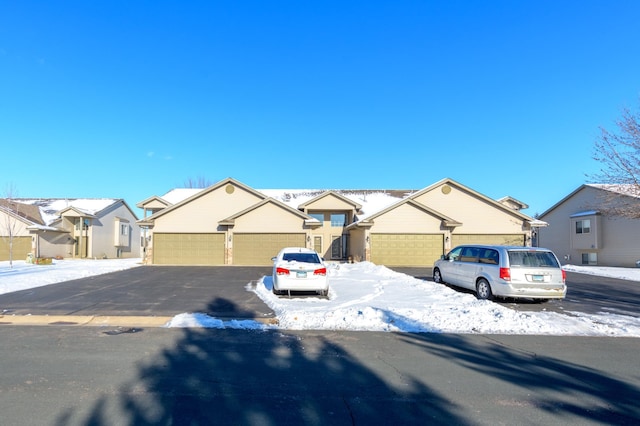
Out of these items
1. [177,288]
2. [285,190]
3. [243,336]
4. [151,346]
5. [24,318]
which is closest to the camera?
[151,346]

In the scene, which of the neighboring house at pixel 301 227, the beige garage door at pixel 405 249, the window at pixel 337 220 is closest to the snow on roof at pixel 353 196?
the window at pixel 337 220

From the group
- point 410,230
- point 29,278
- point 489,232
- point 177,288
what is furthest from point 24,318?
point 489,232

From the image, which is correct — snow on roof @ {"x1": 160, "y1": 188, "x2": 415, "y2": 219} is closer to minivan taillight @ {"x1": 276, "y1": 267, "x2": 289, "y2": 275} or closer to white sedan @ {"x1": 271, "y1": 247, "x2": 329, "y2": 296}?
white sedan @ {"x1": 271, "y1": 247, "x2": 329, "y2": 296}

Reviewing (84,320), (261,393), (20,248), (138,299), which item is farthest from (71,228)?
(261,393)

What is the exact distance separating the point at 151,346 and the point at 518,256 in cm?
975

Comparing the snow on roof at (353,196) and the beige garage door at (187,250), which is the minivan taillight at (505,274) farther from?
the snow on roof at (353,196)

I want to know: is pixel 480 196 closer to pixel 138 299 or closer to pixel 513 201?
pixel 513 201

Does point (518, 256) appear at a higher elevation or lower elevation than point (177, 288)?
higher

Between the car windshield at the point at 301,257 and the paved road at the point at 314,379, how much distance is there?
4.51 metres

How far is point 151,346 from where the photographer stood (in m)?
6.23

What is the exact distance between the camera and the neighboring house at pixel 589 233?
88.4 ft

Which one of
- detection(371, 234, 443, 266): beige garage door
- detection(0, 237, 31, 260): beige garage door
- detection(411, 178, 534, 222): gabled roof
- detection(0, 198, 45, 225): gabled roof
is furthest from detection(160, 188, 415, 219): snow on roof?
detection(0, 237, 31, 260): beige garage door

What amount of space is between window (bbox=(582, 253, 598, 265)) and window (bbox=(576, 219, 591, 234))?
1927mm

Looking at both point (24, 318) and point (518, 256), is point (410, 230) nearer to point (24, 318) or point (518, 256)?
point (518, 256)
